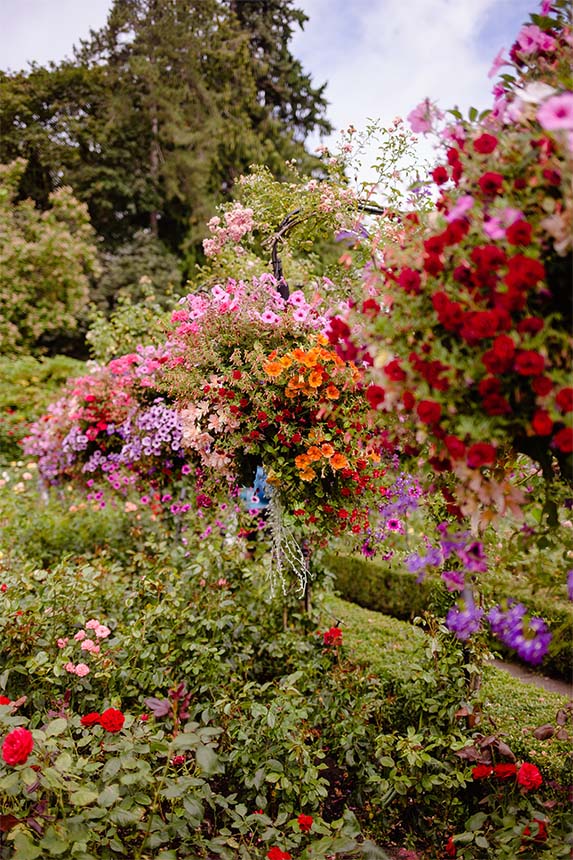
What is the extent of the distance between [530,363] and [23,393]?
372 inches

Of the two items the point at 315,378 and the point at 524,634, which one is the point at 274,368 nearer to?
the point at 315,378

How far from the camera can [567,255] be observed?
1.20 metres

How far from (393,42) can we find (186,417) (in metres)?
3.03

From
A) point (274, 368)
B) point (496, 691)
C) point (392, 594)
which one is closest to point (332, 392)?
point (274, 368)

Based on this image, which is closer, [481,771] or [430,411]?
[430,411]

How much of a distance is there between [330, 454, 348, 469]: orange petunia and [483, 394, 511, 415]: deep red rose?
1130mm

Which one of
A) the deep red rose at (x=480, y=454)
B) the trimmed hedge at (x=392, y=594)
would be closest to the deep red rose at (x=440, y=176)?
the deep red rose at (x=480, y=454)

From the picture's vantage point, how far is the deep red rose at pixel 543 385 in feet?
3.67

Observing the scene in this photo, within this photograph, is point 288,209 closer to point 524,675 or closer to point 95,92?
point 524,675

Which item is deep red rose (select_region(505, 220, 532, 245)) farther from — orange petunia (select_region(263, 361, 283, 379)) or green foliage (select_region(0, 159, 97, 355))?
green foliage (select_region(0, 159, 97, 355))

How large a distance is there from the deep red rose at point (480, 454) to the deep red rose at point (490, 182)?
0.47 m

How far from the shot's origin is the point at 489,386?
1.17 meters

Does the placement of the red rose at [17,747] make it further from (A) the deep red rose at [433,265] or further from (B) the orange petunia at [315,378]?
(A) the deep red rose at [433,265]

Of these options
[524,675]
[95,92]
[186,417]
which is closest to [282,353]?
[186,417]
